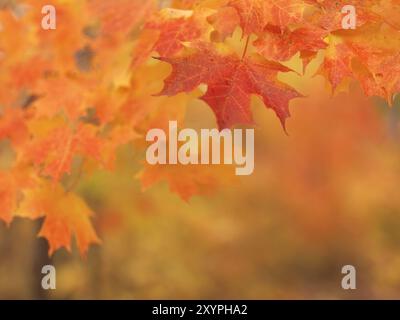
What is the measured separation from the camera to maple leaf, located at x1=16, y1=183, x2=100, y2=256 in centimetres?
349

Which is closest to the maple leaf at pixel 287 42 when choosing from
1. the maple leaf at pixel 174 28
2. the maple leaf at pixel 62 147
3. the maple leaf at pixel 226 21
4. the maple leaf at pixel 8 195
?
the maple leaf at pixel 226 21

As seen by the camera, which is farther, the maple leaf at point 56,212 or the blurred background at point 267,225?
the blurred background at point 267,225

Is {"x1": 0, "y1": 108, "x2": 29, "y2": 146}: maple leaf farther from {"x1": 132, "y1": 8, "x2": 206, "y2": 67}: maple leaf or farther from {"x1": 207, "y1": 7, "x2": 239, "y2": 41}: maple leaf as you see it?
{"x1": 207, "y1": 7, "x2": 239, "y2": 41}: maple leaf

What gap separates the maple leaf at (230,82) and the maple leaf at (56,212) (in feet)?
4.62

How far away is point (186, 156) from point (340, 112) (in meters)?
7.08

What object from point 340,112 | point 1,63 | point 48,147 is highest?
point 340,112

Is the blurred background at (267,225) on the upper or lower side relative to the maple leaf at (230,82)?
upper

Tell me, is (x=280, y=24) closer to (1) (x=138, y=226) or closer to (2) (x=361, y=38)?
(2) (x=361, y=38)

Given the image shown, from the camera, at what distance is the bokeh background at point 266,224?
10.3 m

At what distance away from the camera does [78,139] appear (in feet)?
10.6

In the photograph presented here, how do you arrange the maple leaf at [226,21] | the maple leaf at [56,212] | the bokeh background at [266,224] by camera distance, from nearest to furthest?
the maple leaf at [226,21] → the maple leaf at [56,212] → the bokeh background at [266,224]

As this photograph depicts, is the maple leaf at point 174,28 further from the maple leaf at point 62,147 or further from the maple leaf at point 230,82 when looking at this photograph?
the maple leaf at point 62,147

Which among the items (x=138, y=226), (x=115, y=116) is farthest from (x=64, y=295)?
(x=115, y=116)

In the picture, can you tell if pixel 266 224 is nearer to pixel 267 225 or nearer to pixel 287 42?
pixel 267 225
